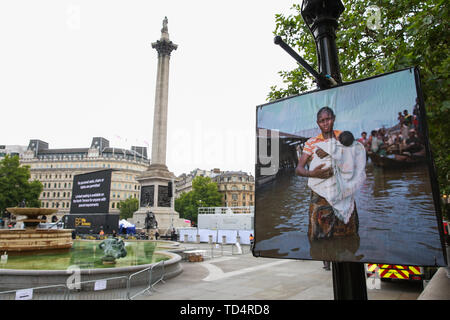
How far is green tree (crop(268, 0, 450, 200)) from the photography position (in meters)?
5.79

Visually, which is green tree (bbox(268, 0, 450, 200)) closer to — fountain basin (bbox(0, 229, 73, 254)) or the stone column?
fountain basin (bbox(0, 229, 73, 254))

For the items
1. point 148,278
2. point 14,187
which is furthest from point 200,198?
point 148,278

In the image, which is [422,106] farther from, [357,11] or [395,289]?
[395,289]

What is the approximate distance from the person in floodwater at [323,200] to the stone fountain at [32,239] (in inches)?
715

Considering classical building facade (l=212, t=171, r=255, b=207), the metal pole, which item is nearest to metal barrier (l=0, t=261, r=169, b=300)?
the metal pole

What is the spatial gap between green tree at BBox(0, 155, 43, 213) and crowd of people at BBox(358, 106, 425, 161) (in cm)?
7318

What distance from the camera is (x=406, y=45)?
21.9ft

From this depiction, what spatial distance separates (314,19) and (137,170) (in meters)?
123

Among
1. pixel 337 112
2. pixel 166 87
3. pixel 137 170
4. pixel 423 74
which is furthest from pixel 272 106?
pixel 137 170

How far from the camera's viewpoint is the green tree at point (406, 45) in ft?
19.0

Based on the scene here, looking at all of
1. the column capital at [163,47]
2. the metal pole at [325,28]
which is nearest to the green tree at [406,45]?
the metal pole at [325,28]

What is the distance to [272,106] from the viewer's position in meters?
3.91

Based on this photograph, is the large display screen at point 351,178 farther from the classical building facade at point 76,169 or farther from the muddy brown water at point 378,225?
the classical building facade at point 76,169

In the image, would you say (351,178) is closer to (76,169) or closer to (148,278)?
(148,278)
